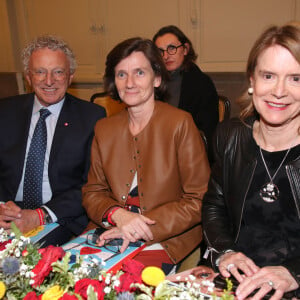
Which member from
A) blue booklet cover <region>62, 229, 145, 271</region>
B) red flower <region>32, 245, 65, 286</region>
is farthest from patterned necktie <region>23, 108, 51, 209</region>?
red flower <region>32, 245, 65, 286</region>

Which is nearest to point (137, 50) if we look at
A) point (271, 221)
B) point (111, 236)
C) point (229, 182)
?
point (229, 182)

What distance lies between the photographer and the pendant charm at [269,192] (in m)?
1.49

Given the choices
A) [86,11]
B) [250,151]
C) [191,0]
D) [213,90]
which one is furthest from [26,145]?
[86,11]

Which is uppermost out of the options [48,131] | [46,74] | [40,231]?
[46,74]

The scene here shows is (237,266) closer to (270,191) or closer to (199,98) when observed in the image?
(270,191)

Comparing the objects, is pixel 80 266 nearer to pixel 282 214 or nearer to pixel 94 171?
pixel 282 214

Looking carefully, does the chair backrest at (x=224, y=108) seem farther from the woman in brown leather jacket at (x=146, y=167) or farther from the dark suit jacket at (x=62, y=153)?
the dark suit jacket at (x=62, y=153)

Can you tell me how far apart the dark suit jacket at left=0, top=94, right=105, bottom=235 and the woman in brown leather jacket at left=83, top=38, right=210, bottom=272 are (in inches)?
7.6

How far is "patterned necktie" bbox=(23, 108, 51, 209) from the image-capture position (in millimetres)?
2254

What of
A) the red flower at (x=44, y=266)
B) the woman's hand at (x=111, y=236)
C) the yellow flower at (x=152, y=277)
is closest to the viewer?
the yellow flower at (x=152, y=277)

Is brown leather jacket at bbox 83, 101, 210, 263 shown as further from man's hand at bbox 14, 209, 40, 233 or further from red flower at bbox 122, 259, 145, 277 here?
red flower at bbox 122, 259, 145, 277

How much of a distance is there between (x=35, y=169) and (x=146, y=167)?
0.76 m

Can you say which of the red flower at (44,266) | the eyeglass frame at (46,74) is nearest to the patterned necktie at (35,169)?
the eyeglass frame at (46,74)

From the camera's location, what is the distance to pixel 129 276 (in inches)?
33.0
